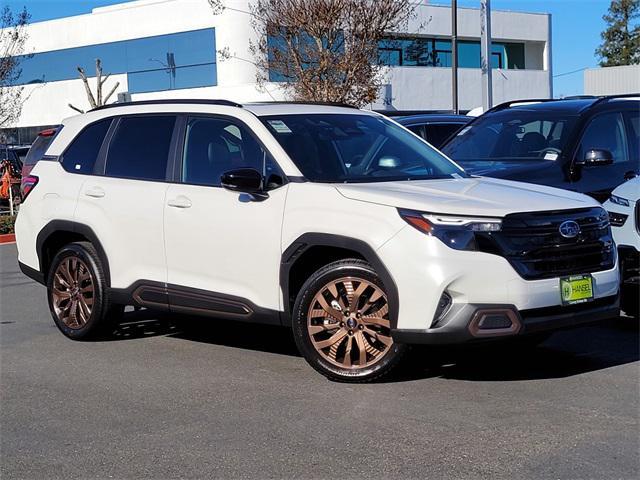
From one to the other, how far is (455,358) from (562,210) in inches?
57.5

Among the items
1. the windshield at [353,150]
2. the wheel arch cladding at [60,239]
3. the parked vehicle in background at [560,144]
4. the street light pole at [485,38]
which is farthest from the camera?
the street light pole at [485,38]

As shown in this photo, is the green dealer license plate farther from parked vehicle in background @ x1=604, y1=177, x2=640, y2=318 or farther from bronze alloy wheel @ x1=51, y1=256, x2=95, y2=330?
bronze alloy wheel @ x1=51, y1=256, x2=95, y2=330

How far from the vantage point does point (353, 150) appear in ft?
22.5

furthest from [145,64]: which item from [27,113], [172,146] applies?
[172,146]

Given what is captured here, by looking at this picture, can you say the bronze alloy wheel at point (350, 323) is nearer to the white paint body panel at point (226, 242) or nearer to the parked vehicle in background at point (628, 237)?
the white paint body panel at point (226, 242)

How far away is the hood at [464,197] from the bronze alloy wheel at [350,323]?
546 millimetres

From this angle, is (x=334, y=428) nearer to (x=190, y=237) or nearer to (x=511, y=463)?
(x=511, y=463)

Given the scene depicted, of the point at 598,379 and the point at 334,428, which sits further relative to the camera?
the point at 598,379

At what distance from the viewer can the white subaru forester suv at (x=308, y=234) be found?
5.68 m

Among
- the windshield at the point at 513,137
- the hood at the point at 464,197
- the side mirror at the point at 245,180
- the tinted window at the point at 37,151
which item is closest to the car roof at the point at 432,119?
the windshield at the point at 513,137

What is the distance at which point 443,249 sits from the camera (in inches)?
221

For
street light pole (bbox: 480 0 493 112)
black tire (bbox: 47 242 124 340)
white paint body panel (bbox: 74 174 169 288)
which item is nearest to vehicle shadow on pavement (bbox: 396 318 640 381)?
white paint body panel (bbox: 74 174 169 288)

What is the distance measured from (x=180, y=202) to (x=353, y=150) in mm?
1293

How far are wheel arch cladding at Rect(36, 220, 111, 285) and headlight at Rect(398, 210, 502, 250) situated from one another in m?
2.86
